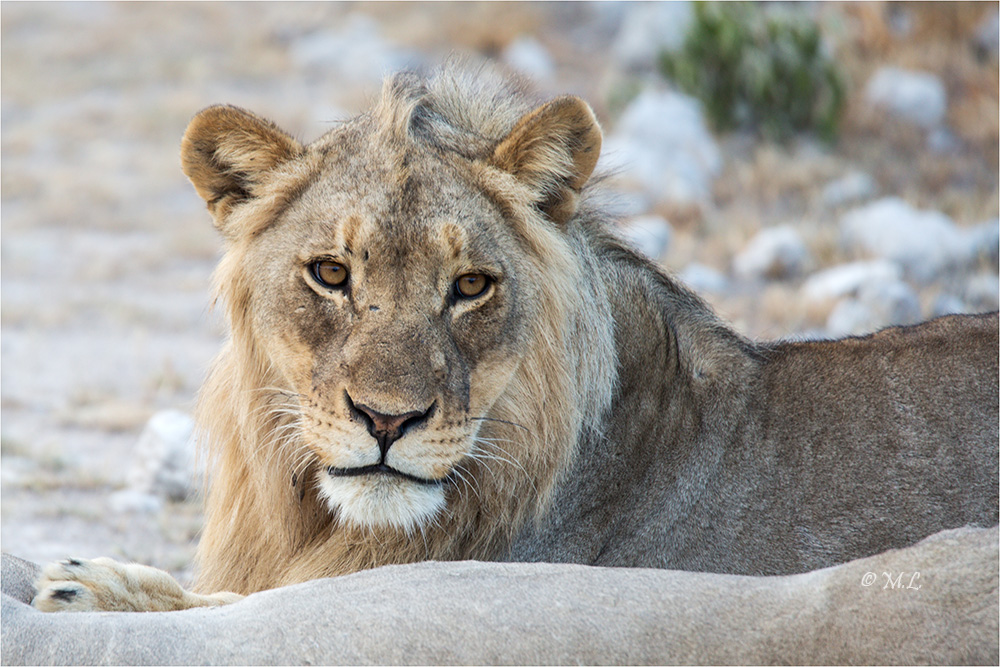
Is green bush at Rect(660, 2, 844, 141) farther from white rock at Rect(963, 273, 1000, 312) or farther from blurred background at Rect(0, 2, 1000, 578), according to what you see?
white rock at Rect(963, 273, 1000, 312)

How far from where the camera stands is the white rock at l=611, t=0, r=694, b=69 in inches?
570

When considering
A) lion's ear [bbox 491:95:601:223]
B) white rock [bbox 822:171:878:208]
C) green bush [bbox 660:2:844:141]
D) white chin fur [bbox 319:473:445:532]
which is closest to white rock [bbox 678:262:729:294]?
white rock [bbox 822:171:878:208]

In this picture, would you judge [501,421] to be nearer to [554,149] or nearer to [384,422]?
[384,422]

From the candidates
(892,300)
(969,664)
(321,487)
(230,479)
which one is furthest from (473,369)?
(892,300)

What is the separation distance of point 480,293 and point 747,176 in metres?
8.25

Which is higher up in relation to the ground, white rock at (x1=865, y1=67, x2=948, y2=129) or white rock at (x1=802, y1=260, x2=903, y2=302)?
white rock at (x1=865, y1=67, x2=948, y2=129)

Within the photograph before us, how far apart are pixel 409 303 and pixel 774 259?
6.25 metres

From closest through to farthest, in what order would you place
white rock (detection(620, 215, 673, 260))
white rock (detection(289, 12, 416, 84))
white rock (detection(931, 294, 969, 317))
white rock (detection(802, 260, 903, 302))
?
white rock (detection(931, 294, 969, 317)) < white rock (detection(802, 260, 903, 302)) < white rock (detection(620, 215, 673, 260)) < white rock (detection(289, 12, 416, 84))

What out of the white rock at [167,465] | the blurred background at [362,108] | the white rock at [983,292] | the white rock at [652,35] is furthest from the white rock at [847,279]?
the white rock at [652,35]

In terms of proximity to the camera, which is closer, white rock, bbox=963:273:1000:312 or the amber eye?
the amber eye

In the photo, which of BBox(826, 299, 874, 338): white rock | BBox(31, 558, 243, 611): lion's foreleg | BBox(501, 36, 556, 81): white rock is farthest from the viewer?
BBox(501, 36, 556, 81): white rock

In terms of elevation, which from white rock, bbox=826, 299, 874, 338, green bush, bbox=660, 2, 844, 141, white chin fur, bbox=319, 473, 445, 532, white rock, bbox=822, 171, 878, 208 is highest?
green bush, bbox=660, 2, 844, 141

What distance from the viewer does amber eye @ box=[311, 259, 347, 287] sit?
326 centimetres

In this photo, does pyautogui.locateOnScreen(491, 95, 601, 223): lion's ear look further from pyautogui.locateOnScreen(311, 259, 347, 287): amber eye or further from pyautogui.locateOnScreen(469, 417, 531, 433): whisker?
pyautogui.locateOnScreen(469, 417, 531, 433): whisker
